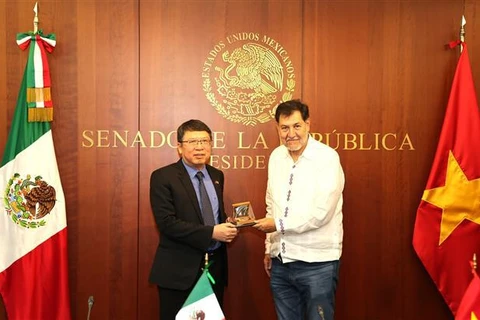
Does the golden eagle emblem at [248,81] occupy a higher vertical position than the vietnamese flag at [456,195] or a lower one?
higher

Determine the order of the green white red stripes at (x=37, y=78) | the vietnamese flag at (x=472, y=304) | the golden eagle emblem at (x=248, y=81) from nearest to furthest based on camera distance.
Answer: the vietnamese flag at (x=472, y=304)
the green white red stripes at (x=37, y=78)
the golden eagle emblem at (x=248, y=81)

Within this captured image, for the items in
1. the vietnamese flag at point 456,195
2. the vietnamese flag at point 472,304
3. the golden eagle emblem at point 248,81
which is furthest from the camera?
the golden eagle emblem at point 248,81

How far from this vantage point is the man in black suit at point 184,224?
241cm

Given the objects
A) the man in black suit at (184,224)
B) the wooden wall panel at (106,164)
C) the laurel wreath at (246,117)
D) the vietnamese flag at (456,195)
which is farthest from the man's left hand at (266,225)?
the vietnamese flag at (456,195)

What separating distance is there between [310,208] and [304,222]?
8 centimetres

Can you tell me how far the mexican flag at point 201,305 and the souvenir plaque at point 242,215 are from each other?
1.11 feet

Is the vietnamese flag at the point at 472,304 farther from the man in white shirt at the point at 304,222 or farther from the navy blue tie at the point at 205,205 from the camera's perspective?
the navy blue tie at the point at 205,205

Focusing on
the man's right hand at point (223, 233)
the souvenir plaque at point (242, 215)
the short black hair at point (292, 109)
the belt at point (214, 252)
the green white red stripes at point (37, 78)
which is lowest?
the belt at point (214, 252)

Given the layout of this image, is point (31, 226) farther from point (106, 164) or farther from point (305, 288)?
point (305, 288)

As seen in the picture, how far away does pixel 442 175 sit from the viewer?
312cm

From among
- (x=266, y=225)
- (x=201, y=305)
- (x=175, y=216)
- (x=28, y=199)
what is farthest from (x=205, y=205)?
(x=28, y=199)

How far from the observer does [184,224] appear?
2398 millimetres

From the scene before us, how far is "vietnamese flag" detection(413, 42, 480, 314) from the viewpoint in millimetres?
3074

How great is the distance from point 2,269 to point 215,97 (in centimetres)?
172
